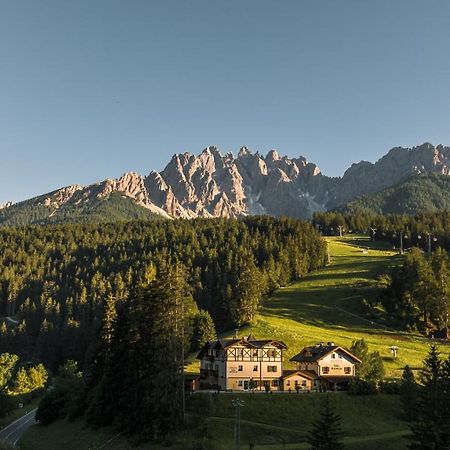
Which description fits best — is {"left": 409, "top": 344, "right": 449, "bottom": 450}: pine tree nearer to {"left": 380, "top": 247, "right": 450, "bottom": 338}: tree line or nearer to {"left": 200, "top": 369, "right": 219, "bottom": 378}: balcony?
{"left": 200, "top": 369, "right": 219, "bottom": 378}: balcony

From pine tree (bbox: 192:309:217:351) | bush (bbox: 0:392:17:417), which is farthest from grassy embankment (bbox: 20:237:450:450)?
bush (bbox: 0:392:17:417)

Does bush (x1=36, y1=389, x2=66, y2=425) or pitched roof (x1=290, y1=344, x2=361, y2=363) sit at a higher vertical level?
pitched roof (x1=290, y1=344, x2=361, y2=363)

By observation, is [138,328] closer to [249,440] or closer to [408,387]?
[249,440]

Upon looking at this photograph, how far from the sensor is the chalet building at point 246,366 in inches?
3265

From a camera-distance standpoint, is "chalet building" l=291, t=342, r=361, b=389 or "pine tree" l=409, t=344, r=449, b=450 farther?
"chalet building" l=291, t=342, r=361, b=389

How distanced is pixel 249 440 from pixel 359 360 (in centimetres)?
3052

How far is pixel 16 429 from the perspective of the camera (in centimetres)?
8706

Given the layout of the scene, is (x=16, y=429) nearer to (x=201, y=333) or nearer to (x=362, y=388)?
(x=201, y=333)

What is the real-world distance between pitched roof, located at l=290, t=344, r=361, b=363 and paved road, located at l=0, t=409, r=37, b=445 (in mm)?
44287

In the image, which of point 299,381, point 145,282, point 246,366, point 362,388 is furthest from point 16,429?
point 145,282

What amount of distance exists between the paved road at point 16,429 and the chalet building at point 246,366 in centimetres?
2891

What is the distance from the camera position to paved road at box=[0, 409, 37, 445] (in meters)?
80.2

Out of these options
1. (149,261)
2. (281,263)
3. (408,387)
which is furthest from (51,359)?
(408,387)

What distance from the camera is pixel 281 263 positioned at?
16825cm
